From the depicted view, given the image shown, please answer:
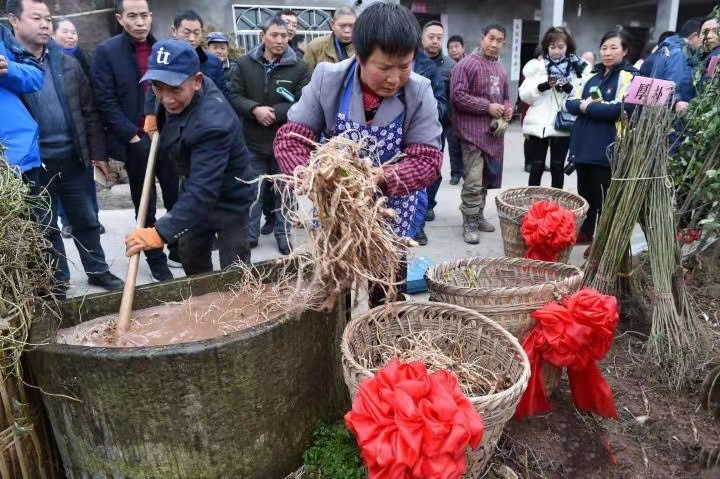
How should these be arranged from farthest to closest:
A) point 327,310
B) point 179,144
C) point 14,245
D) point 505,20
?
point 505,20, point 179,144, point 327,310, point 14,245

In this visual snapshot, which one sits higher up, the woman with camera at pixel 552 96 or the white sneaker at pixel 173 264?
the woman with camera at pixel 552 96

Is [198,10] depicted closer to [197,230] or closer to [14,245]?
[197,230]

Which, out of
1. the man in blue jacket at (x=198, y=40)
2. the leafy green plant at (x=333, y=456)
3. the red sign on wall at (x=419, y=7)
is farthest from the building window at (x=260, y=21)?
the leafy green plant at (x=333, y=456)

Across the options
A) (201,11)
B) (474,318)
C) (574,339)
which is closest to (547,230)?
(574,339)

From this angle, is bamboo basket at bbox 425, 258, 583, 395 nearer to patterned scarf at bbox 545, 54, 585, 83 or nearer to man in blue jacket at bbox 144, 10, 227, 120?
man in blue jacket at bbox 144, 10, 227, 120

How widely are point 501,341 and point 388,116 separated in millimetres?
1009

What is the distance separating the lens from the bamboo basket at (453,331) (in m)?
1.73

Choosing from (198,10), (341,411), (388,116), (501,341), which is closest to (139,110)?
(388,116)

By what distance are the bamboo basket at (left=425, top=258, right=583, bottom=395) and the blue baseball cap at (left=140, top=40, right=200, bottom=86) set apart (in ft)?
4.88

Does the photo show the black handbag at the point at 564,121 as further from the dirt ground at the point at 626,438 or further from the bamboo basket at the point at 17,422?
the bamboo basket at the point at 17,422

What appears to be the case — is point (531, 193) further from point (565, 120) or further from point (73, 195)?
point (73, 195)

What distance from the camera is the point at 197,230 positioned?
2908mm

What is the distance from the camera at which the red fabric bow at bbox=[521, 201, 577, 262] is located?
304 cm

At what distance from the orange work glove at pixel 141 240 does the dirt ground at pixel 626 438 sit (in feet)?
5.83
